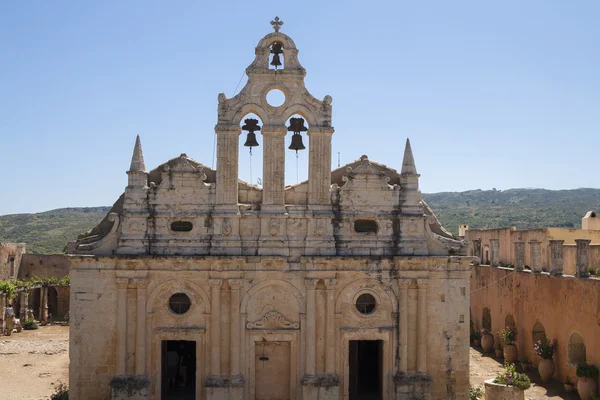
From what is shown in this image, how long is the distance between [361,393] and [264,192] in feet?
23.7

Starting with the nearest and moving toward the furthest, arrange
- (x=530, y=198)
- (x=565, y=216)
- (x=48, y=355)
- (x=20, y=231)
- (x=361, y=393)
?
(x=361, y=393)
(x=48, y=355)
(x=565, y=216)
(x=20, y=231)
(x=530, y=198)

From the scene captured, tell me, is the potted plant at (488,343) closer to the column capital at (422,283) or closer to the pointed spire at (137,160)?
the column capital at (422,283)

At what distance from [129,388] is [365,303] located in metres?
7.32

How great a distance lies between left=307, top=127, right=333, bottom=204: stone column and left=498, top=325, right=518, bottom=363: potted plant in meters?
12.7

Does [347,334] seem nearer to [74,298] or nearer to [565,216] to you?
[74,298]

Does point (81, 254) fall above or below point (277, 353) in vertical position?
above

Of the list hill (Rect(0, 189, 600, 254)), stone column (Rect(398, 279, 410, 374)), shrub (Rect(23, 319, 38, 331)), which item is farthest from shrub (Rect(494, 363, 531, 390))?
hill (Rect(0, 189, 600, 254))

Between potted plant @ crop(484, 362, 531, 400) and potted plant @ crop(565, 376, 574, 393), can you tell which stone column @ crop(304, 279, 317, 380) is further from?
potted plant @ crop(565, 376, 574, 393)

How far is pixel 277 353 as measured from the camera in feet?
65.6

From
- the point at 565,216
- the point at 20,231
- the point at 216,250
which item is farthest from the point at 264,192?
the point at 20,231

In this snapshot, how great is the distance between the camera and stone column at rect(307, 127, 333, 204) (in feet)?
66.2

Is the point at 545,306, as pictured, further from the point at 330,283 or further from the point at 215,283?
the point at 215,283

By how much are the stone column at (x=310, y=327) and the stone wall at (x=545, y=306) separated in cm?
948

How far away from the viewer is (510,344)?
28312 millimetres
